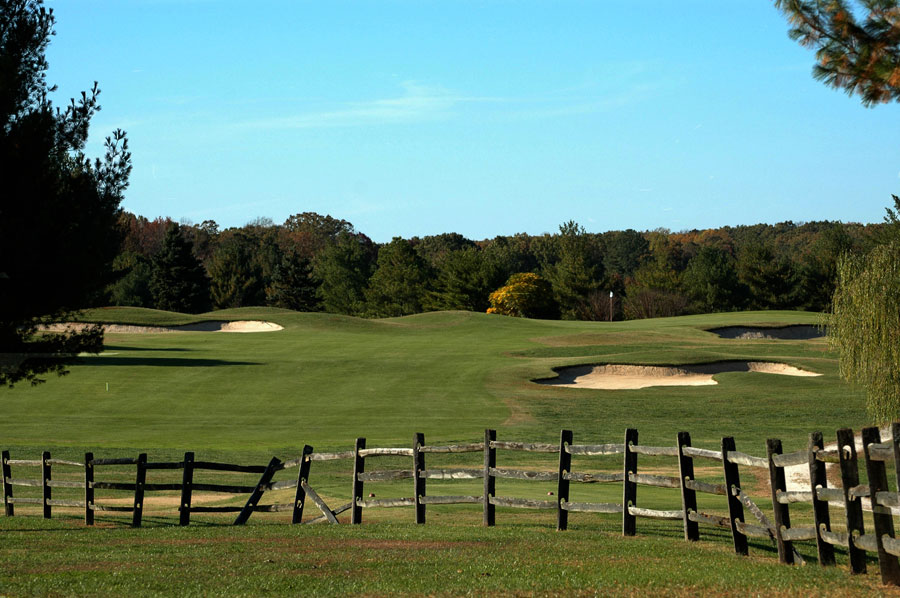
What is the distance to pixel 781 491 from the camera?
9.75 metres

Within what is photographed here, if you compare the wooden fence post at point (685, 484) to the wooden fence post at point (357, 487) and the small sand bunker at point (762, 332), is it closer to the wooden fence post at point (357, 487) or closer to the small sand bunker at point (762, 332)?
the wooden fence post at point (357, 487)

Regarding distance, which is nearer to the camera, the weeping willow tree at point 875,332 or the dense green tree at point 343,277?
the weeping willow tree at point 875,332

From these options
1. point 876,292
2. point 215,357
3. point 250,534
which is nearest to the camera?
point 250,534

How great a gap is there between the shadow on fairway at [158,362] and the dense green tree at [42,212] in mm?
24589

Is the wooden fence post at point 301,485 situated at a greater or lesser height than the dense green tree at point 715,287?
lesser

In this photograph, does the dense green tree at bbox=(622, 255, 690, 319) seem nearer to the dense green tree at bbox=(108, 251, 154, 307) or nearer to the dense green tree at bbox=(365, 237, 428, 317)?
the dense green tree at bbox=(365, 237, 428, 317)

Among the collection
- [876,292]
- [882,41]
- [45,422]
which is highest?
[882,41]

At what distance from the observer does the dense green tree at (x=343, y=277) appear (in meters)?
117

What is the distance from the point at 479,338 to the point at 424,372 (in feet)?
48.3

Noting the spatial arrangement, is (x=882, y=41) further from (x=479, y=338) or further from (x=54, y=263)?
(x=479, y=338)

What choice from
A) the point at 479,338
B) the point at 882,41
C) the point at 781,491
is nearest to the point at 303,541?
the point at 781,491

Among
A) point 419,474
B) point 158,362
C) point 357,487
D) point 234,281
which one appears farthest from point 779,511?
point 234,281

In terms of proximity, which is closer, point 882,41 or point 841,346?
point 882,41

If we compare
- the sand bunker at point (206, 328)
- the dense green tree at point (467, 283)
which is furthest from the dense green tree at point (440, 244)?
the sand bunker at point (206, 328)
